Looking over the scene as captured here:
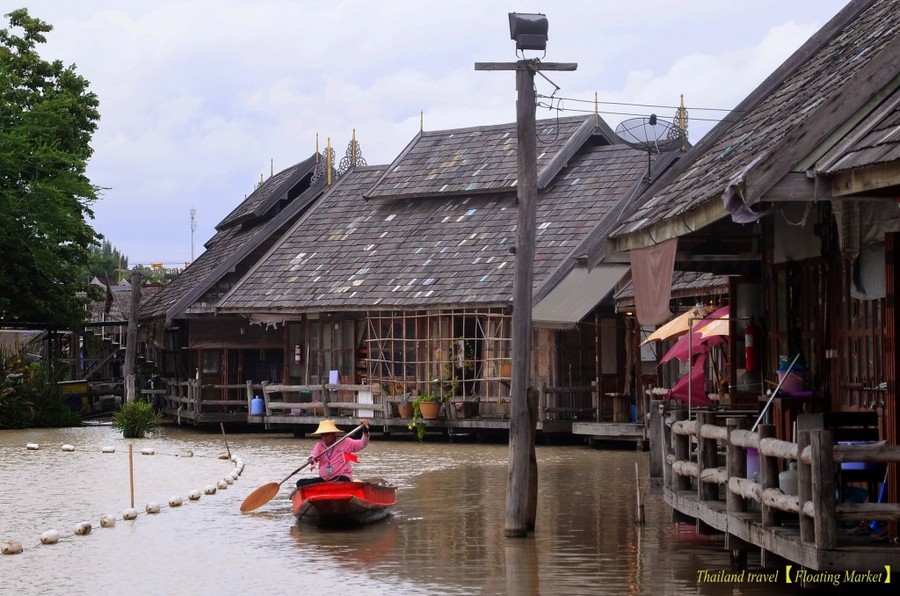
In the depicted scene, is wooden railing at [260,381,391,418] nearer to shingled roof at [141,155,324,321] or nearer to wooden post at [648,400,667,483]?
shingled roof at [141,155,324,321]

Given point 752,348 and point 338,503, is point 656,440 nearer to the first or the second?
point 752,348

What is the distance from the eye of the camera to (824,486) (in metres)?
9.26

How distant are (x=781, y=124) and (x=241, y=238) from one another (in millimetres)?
31475

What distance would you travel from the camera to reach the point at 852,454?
9.31 m

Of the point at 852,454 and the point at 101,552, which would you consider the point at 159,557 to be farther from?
the point at 852,454

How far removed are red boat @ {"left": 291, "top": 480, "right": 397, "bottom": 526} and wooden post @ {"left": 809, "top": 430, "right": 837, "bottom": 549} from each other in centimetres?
778

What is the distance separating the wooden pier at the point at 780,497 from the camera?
927cm

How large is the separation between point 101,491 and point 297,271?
15.6 m

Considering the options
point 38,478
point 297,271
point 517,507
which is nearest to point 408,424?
point 297,271

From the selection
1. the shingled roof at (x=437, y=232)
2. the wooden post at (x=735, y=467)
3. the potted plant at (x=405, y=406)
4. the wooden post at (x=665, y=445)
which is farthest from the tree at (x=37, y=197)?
the wooden post at (x=735, y=467)

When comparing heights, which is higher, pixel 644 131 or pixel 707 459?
pixel 644 131

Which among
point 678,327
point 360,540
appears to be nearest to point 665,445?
point 360,540

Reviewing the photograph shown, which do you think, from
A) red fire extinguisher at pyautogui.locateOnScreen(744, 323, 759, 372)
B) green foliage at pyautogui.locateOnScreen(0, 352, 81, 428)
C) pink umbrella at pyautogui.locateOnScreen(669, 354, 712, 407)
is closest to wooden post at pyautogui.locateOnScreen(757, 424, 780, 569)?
red fire extinguisher at pyautogui.locateOnScreen(744, 323, 759, 372)

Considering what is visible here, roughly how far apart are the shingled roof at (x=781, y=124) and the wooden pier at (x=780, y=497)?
1.81 metres
